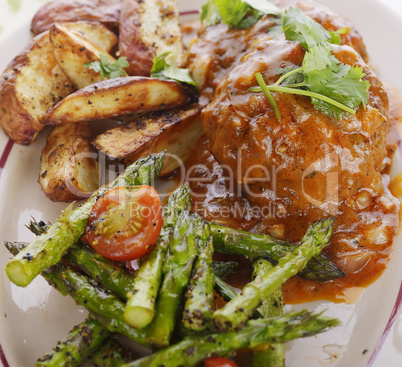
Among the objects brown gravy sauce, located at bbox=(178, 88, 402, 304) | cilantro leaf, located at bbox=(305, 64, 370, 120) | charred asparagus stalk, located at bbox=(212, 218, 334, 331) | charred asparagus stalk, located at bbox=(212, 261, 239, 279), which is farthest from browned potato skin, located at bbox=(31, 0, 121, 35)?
charred asparagus stalk, located at bbox=(212, 218, 334, 331)

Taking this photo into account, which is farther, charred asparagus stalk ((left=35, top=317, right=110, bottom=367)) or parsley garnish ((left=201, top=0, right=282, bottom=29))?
parsley garnish ((left=201, top=0, right=282, bottom=29))

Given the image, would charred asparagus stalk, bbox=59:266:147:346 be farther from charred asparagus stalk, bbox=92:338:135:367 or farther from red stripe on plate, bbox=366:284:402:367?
red stripe on plate, bbox=366:284:402:367

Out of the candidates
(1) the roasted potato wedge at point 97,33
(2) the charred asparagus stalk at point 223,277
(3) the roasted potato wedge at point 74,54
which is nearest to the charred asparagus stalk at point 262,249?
(2) the charred asparagus stalk at point 223,277

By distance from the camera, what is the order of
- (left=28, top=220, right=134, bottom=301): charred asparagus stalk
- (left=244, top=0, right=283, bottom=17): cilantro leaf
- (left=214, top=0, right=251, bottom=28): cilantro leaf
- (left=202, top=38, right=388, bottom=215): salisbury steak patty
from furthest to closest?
(left=214, top=0, right=251, bottom=28): cilantro leaf < (left=244, top=0, right=283, bottom=17): cilantro leaf < (left=202, top=38, right=388, bottom=215): salisbury steak patty < (left=28, top=220, right=134, bottom=301): charred asparagus stalk

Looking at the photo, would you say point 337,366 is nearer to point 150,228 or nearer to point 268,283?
point 268,283

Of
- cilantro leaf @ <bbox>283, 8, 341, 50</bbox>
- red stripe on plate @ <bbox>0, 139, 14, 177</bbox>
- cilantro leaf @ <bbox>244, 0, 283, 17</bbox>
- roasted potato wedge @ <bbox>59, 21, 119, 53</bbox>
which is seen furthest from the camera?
roasted potato wedge @ <bbox>59, 21, 119, 53</bbox>

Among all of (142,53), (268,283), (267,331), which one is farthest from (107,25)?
(267,331)
